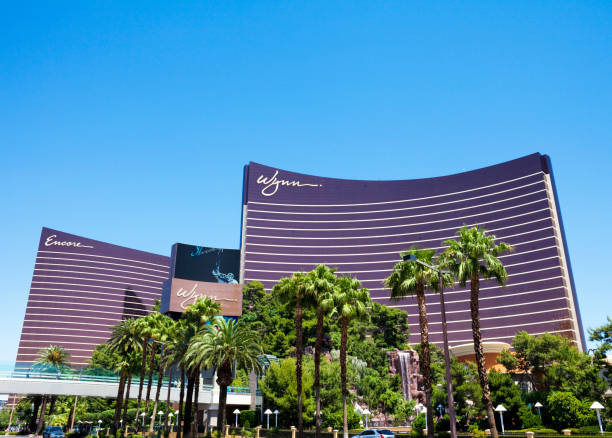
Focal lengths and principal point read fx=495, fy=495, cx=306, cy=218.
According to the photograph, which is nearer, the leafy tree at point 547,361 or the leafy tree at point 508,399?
the leafy tree at point 508,399

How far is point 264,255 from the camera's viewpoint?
148250mm

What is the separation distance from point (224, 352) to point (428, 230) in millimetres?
113816

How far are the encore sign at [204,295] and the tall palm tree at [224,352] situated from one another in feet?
154

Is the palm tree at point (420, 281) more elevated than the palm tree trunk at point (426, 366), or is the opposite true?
the palm tree at point (420, 281)

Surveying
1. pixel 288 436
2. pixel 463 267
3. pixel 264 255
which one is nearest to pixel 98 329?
pixel 264 255

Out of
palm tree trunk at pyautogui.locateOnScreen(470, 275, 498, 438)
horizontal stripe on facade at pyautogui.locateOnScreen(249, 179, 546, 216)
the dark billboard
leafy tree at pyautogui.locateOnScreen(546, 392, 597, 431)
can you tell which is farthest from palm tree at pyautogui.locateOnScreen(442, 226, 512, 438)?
horizontal stripe on facade at pyautogui.locateOnScreen(249, 179, 546, 216)

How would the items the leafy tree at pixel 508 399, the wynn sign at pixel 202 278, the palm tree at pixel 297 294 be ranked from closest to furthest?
the palm tree at pixel 297 294, the leafy tree at pixel 508 399, the wynn sign at pixel 202 278

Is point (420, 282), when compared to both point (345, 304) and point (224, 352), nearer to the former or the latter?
point (345, 304)

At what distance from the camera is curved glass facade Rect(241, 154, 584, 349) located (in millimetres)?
120938

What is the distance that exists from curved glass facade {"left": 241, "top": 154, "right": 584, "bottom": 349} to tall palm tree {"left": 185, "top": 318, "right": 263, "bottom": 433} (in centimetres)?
9191

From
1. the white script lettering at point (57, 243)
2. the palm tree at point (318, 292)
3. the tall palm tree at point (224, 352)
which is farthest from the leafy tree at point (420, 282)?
the white script lettering at point (57, 243)

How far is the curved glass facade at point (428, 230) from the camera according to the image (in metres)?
121

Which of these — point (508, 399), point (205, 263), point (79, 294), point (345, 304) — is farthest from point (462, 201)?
point (79, 294)

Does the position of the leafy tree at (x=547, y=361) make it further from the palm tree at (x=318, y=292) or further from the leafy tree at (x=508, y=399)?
the palm tree at (x=318, y=292)
